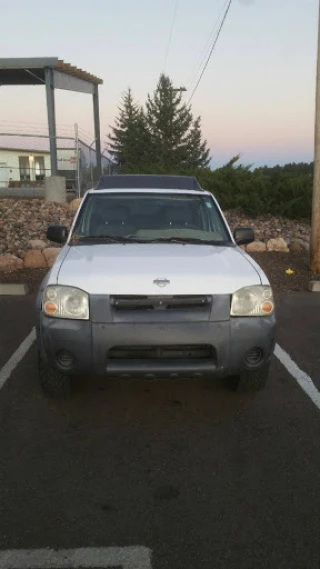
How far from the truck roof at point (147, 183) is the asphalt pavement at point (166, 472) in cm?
213

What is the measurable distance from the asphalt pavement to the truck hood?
1035mm

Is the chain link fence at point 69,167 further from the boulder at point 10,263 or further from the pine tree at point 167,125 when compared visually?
the pine tree at point 167,125

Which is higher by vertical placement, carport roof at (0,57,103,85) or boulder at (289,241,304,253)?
carport roof at (0,57,103,85)

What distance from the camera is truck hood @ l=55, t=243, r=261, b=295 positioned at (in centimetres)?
358

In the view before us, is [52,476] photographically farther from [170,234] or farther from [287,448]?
[170,234]

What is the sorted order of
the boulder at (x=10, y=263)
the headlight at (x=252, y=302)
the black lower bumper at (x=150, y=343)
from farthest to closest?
the boulder at (x=10, y=263) < the headlight at (x=252, y=302) < the black lower bumper at (x=150, y=343)

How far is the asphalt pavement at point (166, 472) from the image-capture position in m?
2.55

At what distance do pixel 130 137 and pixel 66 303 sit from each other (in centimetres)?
6110

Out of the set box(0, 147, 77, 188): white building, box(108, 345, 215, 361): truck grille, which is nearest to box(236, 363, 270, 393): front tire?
box(108, 345, 215, 361): truck grille

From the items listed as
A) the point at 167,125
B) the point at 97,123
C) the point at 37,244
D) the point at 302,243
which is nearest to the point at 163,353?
the point at 37,244

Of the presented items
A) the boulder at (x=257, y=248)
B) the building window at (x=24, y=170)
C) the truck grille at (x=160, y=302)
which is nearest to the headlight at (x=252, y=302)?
the truck grille at (x=160, y=302)

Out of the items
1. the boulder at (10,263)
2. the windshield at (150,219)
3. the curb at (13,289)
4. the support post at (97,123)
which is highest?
the support post at (97,123)

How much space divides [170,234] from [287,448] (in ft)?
7.23

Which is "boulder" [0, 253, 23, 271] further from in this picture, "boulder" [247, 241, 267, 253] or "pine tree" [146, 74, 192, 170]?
"pine tree" [146, 74, 192, 170]
